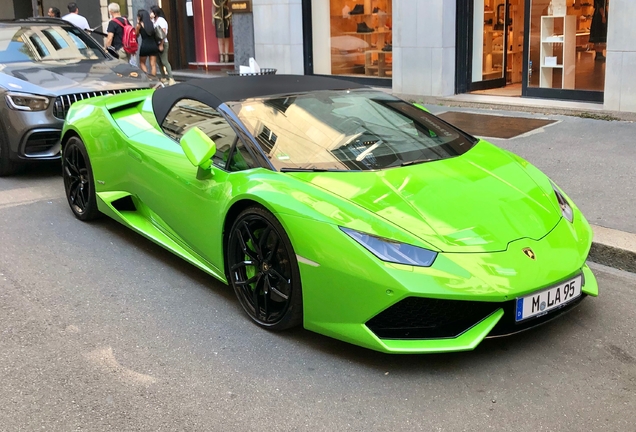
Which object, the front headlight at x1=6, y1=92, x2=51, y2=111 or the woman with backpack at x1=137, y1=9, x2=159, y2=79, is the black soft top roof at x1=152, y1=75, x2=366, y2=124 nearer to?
the front headlight at x1=6, y1=92, x2=51, y2=111

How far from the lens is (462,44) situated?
12305mm

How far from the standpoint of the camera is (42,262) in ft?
18.0

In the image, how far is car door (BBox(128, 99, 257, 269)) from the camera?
4.47m

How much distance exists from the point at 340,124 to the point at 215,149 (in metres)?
0.83

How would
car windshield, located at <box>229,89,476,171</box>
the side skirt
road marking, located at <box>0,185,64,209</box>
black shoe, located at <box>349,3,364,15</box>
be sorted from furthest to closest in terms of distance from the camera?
black shoe, located at <box>349,3,364,15</box> < road marking, located at <box>0,185,64,209</box> < the side skirt < car windshield, located at <box>229,89,476,171</box>

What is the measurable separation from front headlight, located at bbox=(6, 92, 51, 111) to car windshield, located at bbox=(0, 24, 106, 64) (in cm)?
109

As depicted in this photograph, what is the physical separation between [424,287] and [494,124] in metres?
7.03

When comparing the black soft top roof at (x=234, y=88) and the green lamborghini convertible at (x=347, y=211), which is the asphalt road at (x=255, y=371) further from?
the black soft top roof at (x=234, y=88)

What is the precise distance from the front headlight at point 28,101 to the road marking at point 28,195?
0.84 m

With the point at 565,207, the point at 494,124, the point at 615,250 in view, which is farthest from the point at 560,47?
the point at 565,207

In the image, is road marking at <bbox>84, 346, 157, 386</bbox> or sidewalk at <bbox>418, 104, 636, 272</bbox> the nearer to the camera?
road marking at <bbox>84, 346, 157, 386</bbox>

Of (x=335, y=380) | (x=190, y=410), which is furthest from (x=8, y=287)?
(x=335, y=380)

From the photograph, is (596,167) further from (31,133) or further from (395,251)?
(31,133)

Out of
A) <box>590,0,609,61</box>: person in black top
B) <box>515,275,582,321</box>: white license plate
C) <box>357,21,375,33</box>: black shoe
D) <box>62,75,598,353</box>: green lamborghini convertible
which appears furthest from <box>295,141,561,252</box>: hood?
<box>357,21,375,33</box>: black shoe
